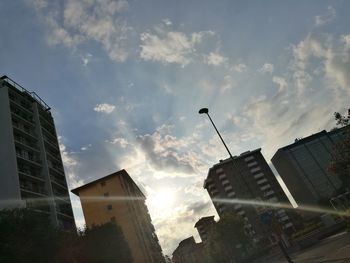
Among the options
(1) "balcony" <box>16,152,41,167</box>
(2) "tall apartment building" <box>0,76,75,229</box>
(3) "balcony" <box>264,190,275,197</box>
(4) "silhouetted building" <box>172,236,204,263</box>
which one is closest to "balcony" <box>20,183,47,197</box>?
(2) "tall apartment building" <box>0,76,75,229</box>

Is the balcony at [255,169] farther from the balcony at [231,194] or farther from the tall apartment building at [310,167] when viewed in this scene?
→ the tall apartment building at [310,167]

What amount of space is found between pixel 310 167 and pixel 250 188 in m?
27.3

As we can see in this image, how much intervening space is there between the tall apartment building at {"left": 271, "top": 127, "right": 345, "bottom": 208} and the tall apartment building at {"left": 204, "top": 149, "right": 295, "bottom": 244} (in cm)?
1542

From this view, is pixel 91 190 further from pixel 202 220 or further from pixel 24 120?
pixel 202 220

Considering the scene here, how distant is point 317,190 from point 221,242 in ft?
172

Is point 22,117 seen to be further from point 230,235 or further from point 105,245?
point 230,235

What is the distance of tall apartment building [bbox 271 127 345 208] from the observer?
318 ft

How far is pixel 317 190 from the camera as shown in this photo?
9669 centimetres

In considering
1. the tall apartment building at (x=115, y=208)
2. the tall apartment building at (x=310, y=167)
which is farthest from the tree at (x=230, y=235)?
the tall apartment building at (x=310, y=167)

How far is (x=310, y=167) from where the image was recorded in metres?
99.6

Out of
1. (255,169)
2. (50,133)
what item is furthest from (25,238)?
(255,169)

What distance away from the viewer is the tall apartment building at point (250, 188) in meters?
81.5

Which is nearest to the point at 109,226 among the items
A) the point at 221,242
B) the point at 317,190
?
the point at 221,242

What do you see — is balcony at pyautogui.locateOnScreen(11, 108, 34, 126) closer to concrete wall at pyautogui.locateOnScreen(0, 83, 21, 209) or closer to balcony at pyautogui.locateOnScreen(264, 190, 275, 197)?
concrete wall at pyautogui.locateOnScreen(0, 83, 21, 209)
